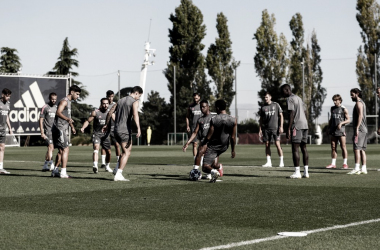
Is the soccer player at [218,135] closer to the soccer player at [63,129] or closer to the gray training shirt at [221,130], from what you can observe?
the gray training shirt at [221,130]

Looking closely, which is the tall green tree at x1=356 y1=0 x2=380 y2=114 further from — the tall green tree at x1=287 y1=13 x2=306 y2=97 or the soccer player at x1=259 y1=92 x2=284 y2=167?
the soccer player at x1=259 y1=92 x2=284 y2=167

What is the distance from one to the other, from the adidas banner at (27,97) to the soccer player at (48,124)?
1268 inches

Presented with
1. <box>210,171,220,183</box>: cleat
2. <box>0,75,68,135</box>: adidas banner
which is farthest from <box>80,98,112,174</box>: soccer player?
<box>0,75,68,135</box>: adidas banner

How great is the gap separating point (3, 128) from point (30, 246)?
10466 mm

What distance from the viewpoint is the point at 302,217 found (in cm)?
765

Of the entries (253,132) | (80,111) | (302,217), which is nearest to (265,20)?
(253,132)

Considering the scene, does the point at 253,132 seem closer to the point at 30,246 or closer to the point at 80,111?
the point at 80,111

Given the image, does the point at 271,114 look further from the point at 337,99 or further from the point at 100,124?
the point at 100,124

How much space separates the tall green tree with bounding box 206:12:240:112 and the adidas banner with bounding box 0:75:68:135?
792 inches

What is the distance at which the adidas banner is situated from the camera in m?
48.7

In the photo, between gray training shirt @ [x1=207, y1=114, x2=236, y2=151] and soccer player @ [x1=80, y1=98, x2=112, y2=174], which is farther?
soccer player @ [x1=80, y1=98, x2=112, y2=174]

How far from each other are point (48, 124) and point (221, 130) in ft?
20.0

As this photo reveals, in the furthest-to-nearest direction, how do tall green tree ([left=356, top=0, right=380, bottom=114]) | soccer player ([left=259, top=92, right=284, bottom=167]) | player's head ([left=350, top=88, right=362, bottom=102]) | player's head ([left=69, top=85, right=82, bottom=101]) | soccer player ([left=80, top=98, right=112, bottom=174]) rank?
tall green tree ([left=356, top=0, right=380, bottom=114])
soccer player ([left=259, top=92, right=284, bottom=167])
soccer player ([left=80, top=98, right=112, bottom=174])
player's head ([left=350, top=88, right=362, bottom=102])
player's head ([left=69, top=85, right=82, bottom=101])

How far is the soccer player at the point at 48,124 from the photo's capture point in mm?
Answer: 16828
